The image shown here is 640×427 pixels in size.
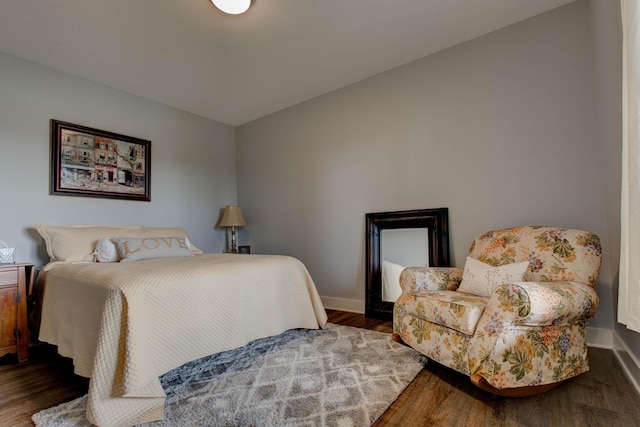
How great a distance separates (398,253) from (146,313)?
216cm

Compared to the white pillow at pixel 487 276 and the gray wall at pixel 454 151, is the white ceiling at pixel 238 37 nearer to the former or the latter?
the gray wall at pixel 454 151

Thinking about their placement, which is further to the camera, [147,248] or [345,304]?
[345,304]

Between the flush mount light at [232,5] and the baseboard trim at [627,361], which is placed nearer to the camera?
the baseboard trim at [627,361]

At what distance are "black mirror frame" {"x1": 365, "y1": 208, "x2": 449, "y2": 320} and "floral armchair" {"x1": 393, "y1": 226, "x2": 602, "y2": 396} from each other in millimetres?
480

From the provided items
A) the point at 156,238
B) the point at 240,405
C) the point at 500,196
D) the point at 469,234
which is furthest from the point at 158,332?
the point at 500,196

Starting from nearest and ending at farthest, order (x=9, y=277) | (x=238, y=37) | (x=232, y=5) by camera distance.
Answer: (x=232, y=5) < (x=9, y=277) < (x=238, y=37)

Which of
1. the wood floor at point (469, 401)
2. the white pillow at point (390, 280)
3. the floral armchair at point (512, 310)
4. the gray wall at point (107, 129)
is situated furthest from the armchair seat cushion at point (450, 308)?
the gray wall at point (107, 129)

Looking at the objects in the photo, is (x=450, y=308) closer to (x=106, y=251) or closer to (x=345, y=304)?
(x=345, y=304)

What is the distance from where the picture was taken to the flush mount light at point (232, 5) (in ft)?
6.50

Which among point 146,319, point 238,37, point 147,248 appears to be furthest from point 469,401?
point 238,37

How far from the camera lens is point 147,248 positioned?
2604mm

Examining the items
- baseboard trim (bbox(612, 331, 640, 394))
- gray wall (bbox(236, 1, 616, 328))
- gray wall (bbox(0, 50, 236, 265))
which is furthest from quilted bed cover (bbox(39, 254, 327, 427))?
baseboard trim (bbox(612, 331, 640, 394))

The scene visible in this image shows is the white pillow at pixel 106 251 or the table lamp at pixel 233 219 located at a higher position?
the table lamp at pixel 233 219

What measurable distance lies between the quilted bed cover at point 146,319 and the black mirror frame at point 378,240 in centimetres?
99
